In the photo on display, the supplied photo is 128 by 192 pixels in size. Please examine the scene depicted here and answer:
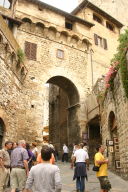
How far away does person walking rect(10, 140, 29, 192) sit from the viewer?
Result: 16.6 feet

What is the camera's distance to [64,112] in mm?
21250

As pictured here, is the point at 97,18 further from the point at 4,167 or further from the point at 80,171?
the point at 4,167

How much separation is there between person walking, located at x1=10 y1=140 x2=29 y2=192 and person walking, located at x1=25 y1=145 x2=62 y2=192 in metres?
2.36

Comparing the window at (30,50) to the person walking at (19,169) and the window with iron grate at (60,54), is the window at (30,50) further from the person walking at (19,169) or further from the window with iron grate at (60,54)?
the person walking at (19,169)

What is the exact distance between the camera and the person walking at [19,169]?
199 inches

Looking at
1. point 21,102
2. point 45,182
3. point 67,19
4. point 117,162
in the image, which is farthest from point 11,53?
point 45,182

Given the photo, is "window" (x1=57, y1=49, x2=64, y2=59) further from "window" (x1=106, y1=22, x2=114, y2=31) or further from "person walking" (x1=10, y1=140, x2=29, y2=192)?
"person walking" (x1=10, y1=140, x2=29, y2=192)

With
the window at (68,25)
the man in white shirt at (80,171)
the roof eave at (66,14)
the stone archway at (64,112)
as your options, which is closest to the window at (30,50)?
the stone archway at (64,112)

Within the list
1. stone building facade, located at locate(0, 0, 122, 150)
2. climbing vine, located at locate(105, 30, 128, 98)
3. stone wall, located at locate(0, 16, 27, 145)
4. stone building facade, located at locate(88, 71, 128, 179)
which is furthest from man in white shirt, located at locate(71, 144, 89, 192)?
stone building facade, located at locate(0, 0, 122, 150)

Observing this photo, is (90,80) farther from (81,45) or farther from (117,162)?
(117,162)

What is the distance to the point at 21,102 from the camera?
1501 centimetres

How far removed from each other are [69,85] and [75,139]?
14.6 ft

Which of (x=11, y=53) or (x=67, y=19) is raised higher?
(x=67, y=19)

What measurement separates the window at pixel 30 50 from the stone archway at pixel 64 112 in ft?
8.10
